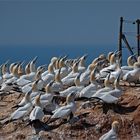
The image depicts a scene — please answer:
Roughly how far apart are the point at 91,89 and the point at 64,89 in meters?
1.66

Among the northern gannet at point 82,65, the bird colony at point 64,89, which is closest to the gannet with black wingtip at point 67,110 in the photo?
the bird colony at point 64,89

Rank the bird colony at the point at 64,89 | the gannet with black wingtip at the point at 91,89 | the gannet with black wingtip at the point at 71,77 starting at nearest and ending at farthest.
→ the bird colony at the point at 64,89
the gannet with black wingtip at the point at 91,89
the gannet with black wingtip at the point at 71,77

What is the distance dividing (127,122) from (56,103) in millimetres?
2137

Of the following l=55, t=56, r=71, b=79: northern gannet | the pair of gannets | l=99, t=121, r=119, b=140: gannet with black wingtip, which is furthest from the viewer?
l=55, t=56, r=71, b=79: northern gannet

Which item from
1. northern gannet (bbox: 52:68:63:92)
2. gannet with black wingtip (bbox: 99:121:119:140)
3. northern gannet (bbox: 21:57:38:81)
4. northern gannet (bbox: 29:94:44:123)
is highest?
northern gannet (bbox: 21:57:38:81)

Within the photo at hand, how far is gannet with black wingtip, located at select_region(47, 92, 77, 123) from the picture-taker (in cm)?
1650

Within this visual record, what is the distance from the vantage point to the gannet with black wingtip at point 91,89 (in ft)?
57.5

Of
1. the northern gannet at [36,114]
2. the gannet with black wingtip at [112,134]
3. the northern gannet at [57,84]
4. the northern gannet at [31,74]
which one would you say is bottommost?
the gannet with black wingtip at [112,134]

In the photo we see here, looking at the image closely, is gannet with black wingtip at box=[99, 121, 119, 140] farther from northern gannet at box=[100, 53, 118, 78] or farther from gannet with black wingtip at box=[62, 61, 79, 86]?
northern gannet at box=[100, 53, 118, 78]

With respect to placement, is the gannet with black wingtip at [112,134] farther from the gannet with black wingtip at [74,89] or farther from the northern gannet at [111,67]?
the northern gannet at [111,67]

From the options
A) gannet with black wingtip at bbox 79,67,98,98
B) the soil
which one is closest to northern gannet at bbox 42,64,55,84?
gannet with black wingtip at bbox 79,67,98,98

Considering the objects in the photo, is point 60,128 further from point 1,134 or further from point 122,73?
point 122,73

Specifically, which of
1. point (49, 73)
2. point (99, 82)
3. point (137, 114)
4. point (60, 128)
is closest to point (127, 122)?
point (137, 114)

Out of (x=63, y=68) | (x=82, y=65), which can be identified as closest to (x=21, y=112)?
(x=63, y=68)
